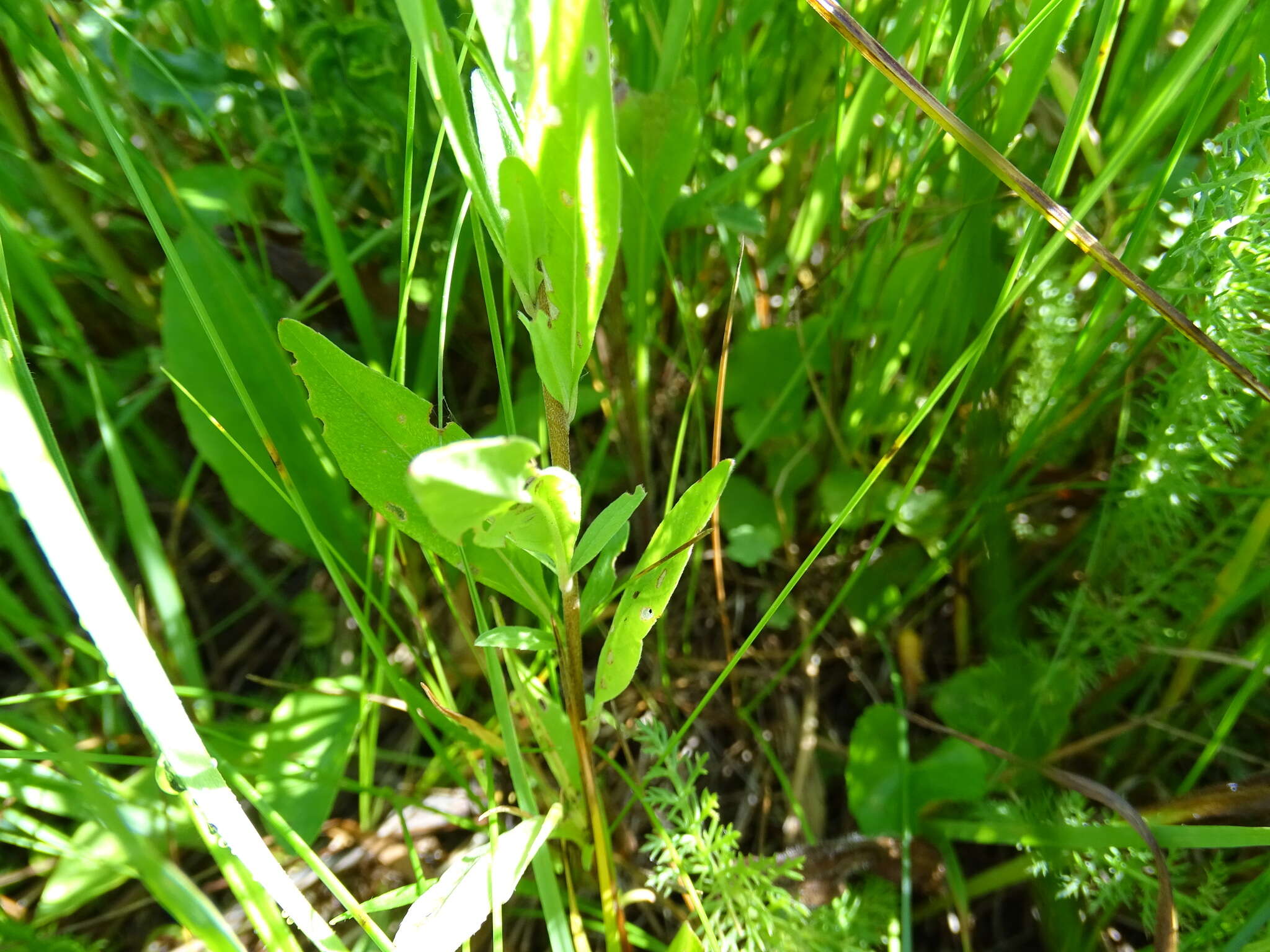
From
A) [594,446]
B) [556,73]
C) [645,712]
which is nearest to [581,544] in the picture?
[556,73]

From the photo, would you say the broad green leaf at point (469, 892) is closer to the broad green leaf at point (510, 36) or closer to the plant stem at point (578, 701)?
the plant stem at point (578, 701)

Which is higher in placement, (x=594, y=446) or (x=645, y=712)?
(x=594, y=446)

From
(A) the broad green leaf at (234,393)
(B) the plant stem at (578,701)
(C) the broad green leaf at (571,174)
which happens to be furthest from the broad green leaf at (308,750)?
(C) the broad green leaf at (571,174)

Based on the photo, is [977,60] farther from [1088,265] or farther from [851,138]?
[1088,265]

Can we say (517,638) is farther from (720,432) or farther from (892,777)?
(892,777)

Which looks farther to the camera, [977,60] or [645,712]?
[645,712]

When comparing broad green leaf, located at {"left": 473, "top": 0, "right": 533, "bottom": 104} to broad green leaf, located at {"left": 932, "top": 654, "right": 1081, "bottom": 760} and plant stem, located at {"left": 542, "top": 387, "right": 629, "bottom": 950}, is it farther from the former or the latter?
broad green leaf, located at {"left": 932, "top": 654, "right": 1081, "bottom": 760}
